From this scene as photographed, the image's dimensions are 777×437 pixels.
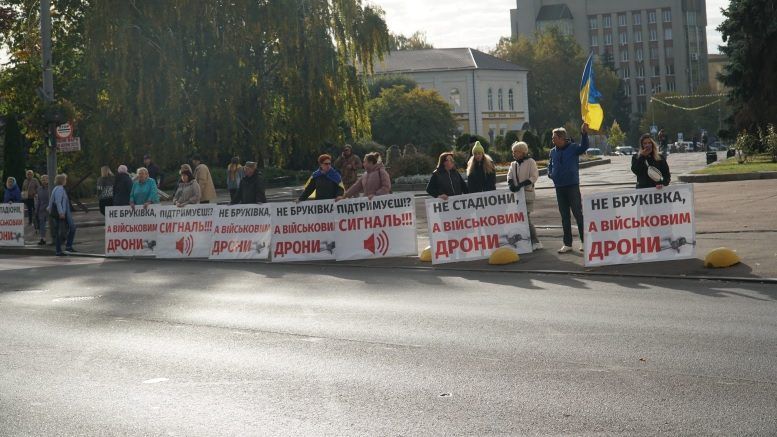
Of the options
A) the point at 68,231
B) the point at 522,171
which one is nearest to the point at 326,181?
the point at 522,171

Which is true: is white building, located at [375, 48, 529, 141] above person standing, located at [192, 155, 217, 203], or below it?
above

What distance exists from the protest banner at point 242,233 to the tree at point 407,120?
66.6m

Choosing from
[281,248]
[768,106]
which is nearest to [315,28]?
[281,248]

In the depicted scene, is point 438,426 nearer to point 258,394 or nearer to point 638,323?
point 258,394

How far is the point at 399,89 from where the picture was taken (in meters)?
92.2

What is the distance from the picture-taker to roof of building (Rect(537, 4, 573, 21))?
18812 cm

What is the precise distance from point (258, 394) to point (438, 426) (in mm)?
1663

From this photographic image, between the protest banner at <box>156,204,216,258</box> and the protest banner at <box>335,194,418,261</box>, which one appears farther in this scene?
the protest banner at <box>156,204,216,258</box>

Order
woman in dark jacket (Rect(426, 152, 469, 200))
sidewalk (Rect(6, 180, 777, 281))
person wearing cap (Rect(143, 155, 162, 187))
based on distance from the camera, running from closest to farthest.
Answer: sidewalk (Rect(6, 180, 777, 281))
woman in dark jacket (Rect(426, 152, 469, 200))
person wearing cap (Rect(143, 155, 162, 187))

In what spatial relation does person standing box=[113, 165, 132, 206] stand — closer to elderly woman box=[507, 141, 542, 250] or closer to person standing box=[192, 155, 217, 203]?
person standing box=[192, 155, 217, 203]

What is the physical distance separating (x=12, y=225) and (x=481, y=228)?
15108 millimetres

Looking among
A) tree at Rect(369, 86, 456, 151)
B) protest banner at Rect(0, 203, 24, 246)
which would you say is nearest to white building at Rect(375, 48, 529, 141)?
tree at Rect(369, 86, 456, 151)

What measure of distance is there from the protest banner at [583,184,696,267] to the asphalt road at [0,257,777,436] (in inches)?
35.5

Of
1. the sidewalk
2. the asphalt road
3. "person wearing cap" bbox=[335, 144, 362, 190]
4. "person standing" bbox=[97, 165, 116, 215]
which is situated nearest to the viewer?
the asphalt road
